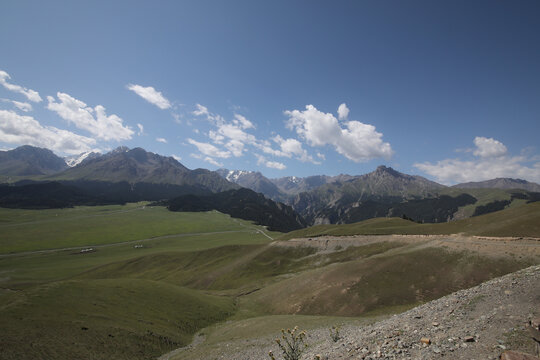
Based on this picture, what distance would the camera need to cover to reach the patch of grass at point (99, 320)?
2828cm

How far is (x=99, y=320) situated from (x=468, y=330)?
146ft

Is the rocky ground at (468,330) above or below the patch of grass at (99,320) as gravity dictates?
above

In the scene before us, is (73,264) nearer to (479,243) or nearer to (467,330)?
(467,330)

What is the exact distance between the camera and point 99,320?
1430 inches

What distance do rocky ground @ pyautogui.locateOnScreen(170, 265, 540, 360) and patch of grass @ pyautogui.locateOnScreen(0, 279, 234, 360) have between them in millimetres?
27623

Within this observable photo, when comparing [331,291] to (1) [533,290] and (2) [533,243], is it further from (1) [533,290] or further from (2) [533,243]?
(2) [533,243]

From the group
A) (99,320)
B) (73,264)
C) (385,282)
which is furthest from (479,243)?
(73,264)

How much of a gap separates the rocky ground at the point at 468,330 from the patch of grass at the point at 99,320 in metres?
27.6

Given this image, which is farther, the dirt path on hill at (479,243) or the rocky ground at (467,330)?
the dirt path on hill at (479,243)

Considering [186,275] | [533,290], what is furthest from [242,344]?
[186,275]

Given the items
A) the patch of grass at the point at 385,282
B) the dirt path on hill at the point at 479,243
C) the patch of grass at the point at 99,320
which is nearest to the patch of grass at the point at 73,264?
the patch of grass at the point at 99,320

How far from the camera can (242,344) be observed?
32531 mm

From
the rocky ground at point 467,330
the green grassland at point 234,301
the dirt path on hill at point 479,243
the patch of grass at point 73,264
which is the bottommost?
the patch of grass at point 73,264

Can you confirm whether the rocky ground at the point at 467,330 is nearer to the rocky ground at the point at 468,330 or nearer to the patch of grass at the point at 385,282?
the rocky ground at the point at 468,330
